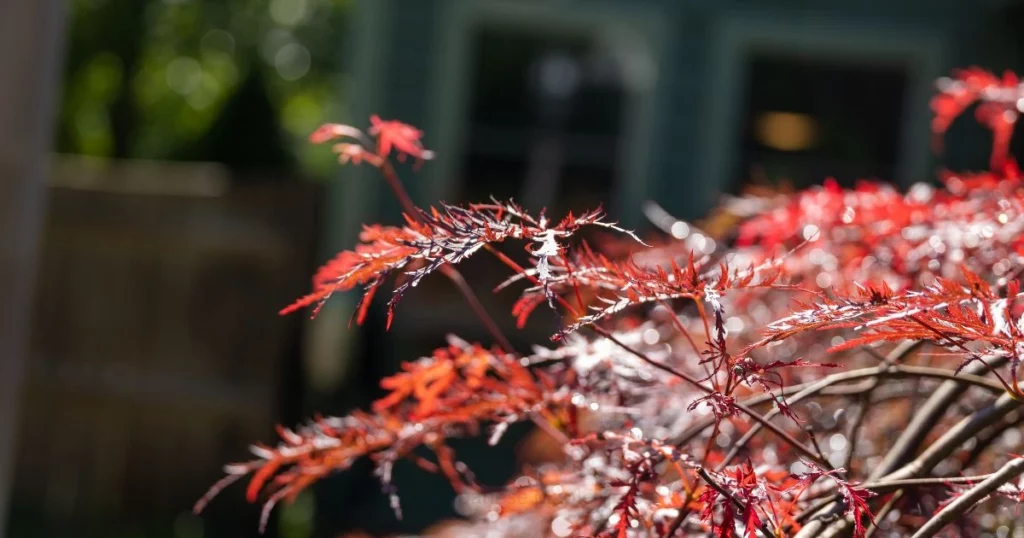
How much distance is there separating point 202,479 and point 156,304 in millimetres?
825

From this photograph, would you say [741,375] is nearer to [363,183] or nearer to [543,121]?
[363,183]

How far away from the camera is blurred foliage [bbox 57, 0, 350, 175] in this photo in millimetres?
8820

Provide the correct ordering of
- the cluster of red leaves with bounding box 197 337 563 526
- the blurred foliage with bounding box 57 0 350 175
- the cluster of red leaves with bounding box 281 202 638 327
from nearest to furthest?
the cluster of red leaves with bounding box 281 202 638 327, the cluster of red leaves with bounding box 197 337 563 526, the blurred foliage with bounding box 57 0 350 175

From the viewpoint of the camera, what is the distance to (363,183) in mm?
7348

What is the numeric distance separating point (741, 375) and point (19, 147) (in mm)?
2165

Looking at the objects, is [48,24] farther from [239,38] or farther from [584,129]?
[239,38]

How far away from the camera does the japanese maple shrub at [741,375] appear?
3.35ft

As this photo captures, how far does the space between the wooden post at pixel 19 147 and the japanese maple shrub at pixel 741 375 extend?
4.29 feet

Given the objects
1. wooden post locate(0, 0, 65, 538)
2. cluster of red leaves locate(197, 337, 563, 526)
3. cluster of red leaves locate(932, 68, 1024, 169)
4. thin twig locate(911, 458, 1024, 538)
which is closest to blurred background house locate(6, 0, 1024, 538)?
wooden post locate(0, 0, 65, 538)

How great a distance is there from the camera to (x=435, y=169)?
744 cm

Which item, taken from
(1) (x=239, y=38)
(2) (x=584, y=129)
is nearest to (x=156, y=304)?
(2) (x=584, y=129)

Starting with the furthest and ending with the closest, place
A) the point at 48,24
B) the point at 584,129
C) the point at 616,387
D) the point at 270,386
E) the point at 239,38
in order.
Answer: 1. the point at 239,38
2. the point at 584,129
3. the point at 270,386
4. the point at 48,24
5. the point at 616,387

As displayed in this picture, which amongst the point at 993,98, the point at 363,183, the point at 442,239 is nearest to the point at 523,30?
the point at 363,183

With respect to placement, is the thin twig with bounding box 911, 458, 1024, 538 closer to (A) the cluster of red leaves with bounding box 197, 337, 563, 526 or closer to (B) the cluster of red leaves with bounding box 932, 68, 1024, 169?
(A) the cluster of red leaves with bounding box 197, 337, 563, 526
